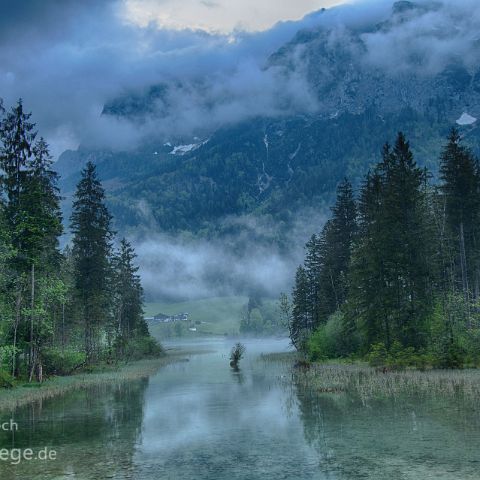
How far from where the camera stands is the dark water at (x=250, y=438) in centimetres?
1720

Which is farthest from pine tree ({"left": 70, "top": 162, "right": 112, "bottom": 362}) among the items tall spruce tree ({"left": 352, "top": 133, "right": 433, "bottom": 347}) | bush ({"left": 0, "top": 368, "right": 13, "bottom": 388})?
tall spruce tree ({"left": 352, "top": 133, "right": 433, "bottom": 347})

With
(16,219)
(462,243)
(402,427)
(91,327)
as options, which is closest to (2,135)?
(16,219)

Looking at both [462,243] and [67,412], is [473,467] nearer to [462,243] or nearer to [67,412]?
[67,412]

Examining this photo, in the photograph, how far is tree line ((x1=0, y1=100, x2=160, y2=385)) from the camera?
140 feet

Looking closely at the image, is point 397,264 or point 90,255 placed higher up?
point 90,255

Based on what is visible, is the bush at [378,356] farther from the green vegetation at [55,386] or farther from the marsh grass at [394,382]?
the green vegetation at [55,386]

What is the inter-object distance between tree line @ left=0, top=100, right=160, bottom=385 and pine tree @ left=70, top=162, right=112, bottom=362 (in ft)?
0.35

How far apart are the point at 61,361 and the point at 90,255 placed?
13217 mm

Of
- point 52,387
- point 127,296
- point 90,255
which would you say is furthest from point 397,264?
point 127,296

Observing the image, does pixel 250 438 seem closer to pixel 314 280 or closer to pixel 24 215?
pixel 24 215

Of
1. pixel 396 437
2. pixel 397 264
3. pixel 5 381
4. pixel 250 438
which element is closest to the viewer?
pixel 396 437

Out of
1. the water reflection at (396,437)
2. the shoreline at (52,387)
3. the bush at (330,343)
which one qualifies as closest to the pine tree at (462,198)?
the bush at (330,343)

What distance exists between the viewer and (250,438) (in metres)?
22.7

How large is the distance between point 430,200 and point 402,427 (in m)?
54.0
